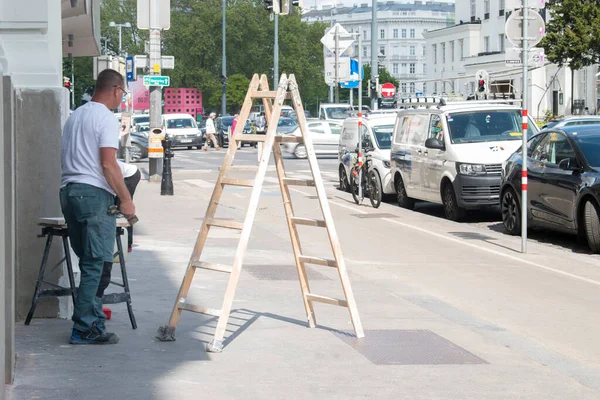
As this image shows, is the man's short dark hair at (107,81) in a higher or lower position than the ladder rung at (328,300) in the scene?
higher

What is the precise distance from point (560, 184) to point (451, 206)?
3906 mm

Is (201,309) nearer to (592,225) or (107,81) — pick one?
(107,81)

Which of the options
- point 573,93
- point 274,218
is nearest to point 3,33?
point 274,218

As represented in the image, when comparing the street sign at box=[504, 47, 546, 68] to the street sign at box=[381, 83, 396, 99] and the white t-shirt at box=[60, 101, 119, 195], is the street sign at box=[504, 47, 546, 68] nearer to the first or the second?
the white t-shirt at box=[60, 101, 119, 195]

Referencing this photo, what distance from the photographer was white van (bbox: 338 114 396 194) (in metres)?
21.7

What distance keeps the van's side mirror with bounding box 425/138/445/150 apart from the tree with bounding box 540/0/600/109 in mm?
33770

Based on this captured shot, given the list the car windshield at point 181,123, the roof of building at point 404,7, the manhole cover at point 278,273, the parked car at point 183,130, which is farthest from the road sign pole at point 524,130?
the roof of building at point 404,7

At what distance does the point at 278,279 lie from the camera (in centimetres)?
1036

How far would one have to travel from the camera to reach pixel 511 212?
1533 centimetres

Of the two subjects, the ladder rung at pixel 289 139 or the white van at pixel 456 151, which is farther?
the white van at pixel 456 151

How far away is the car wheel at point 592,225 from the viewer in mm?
12867

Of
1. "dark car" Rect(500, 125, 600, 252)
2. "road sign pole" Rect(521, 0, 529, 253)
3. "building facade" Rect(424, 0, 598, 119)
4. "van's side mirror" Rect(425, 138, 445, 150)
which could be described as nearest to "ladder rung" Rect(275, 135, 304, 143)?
"road sign pole" Rect(521, 0, 529, 253)

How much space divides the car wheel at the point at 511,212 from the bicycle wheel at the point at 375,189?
4373 millimetres

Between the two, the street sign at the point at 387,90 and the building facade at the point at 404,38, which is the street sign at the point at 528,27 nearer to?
the street sign at the point at 387,90
